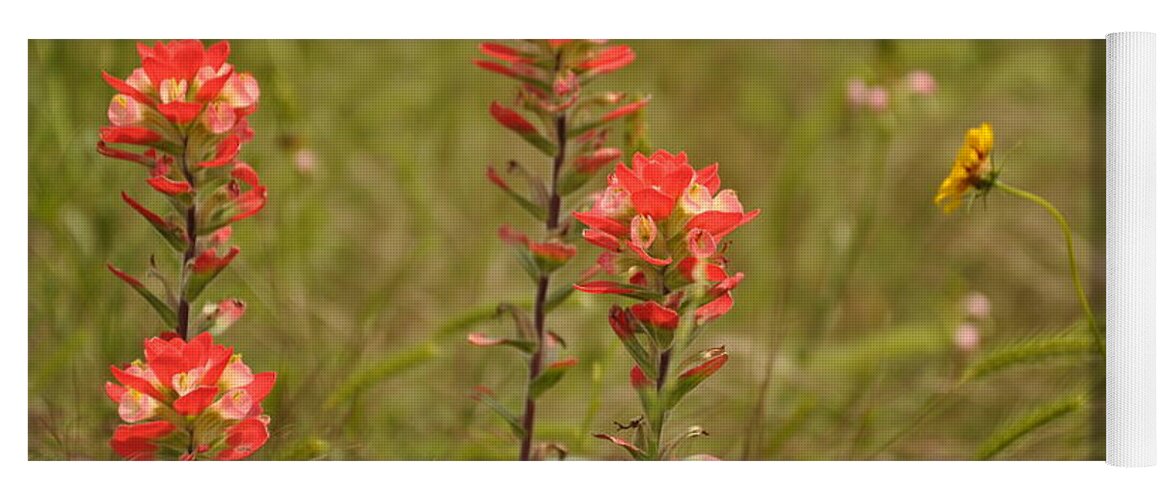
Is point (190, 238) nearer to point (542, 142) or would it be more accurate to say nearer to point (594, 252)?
point (542, 142)

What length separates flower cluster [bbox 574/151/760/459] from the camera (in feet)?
5.02

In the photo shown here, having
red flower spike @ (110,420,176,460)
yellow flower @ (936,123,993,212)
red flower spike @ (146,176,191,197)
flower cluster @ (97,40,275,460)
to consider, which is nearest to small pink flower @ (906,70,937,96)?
yellow flower @ (936,123,993,212)

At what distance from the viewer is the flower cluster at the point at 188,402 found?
1.59 metres

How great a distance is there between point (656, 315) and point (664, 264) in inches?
2.6

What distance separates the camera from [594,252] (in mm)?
2281

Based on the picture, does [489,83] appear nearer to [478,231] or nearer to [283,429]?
[478,231]

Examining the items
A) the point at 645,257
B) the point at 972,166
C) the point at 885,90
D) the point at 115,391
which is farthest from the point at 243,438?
the point at 885,90

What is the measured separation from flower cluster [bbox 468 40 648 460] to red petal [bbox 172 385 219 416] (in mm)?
359

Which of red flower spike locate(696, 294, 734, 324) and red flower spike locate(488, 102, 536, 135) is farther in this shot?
red flower spike locate(488, 102, 536, 135)

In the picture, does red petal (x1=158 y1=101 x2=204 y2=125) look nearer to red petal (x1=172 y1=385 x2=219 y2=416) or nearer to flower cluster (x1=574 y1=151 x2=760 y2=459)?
red petal (x1=172 y1=385 x2=219 y2=416)

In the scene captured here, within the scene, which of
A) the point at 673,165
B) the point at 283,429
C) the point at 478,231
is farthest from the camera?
the point at 478,231
